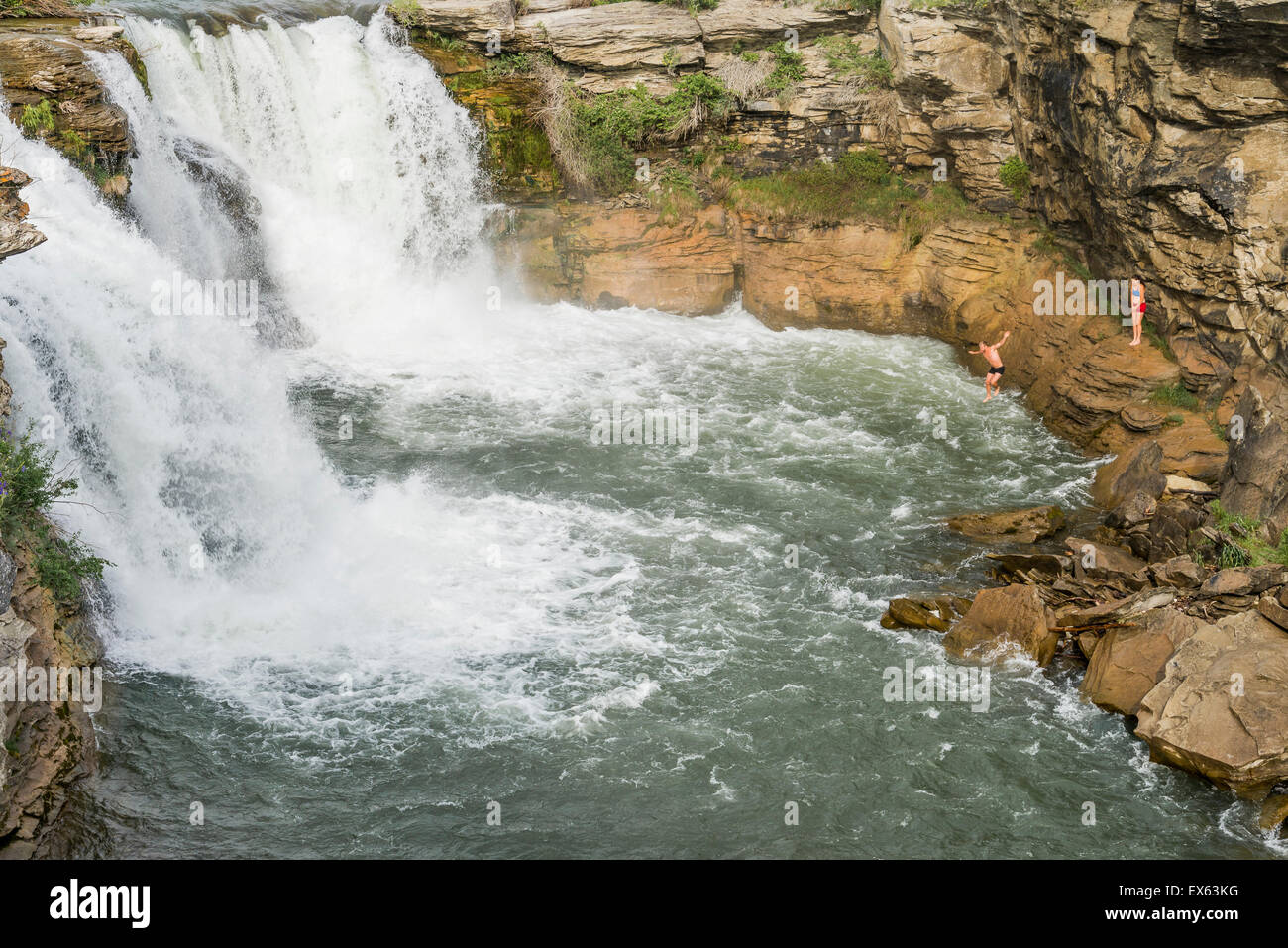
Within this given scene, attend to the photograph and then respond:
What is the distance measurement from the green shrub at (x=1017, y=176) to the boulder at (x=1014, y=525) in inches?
302

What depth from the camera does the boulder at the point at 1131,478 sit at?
573 inches

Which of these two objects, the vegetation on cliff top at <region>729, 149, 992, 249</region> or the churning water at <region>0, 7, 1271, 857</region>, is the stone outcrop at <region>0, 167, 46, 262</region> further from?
the vegetation on cliff top at <region>729, 149, 992, 249</region>

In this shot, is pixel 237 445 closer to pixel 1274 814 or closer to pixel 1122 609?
pixel 1122 609

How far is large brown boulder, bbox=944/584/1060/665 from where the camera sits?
11.8 meters

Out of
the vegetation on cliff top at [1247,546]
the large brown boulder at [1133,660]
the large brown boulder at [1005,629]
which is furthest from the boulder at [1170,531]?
the large brown boulder at [1005,629]

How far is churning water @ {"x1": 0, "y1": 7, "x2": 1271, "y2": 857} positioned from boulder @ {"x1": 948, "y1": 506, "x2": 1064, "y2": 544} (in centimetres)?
67

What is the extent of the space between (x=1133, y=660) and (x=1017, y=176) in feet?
37.6

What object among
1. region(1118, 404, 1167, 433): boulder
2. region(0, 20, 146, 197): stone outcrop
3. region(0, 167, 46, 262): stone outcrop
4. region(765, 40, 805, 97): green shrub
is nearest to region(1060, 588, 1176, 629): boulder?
region(1118, 404, 1167, 433): boulder

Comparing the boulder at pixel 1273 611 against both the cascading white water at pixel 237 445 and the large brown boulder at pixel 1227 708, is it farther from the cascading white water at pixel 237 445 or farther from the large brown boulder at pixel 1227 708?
the cascading white water at pixel 237 445

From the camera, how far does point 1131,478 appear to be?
590 inches

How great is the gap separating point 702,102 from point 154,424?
13319 millimetres

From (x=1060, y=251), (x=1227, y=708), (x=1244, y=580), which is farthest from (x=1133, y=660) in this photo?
(x=1060, y=251)
